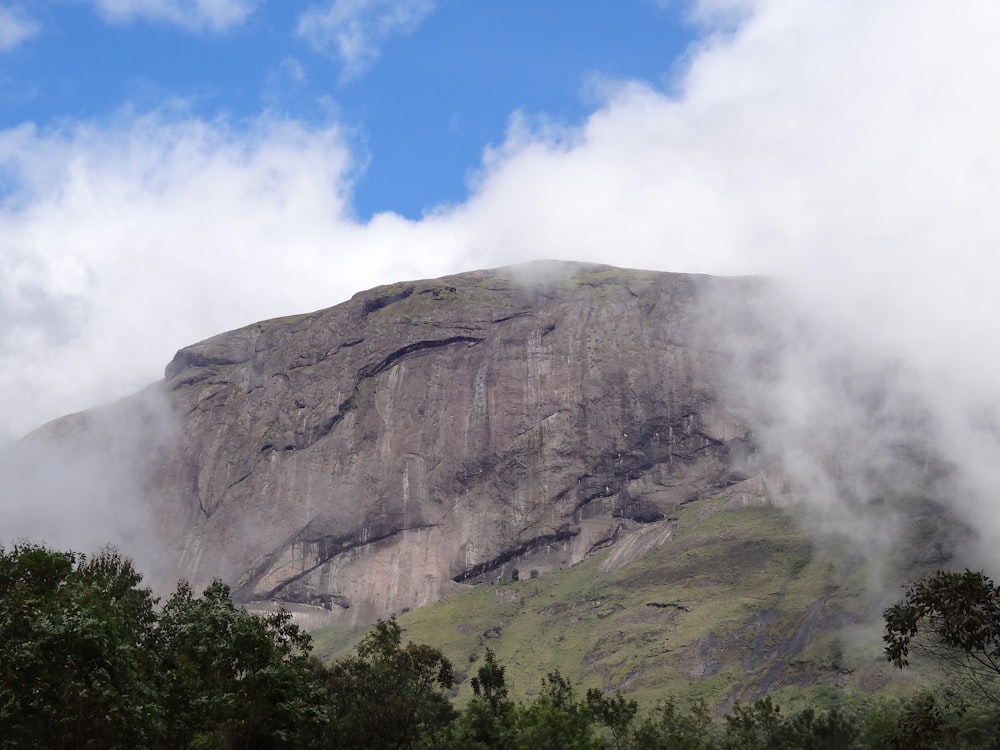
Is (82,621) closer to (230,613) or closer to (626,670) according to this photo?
(230,613)

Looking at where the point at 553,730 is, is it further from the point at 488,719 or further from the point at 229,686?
the point at 229,686

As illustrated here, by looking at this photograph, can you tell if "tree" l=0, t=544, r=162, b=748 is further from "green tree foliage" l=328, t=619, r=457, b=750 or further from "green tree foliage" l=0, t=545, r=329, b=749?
"green tree foliage" l=328, t=619, r=457, b=750

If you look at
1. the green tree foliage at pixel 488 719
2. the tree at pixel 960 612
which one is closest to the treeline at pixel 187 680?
the tree at pixel 960 612

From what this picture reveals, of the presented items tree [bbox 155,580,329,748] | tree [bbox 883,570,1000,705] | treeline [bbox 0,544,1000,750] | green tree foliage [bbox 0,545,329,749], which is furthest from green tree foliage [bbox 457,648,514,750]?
tree [bbox 883,570,1000,705]

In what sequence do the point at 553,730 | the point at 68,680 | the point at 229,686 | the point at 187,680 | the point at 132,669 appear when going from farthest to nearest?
the point at 553,730 → the point at 229,686 → the point at 187,680 → the point at 132,669 → the point at 68,680

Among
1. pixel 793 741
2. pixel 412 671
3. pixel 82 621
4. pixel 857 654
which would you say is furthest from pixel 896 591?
pixel 82 621

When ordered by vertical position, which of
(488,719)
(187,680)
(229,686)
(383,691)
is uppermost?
(187,680)

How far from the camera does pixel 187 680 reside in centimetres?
5344

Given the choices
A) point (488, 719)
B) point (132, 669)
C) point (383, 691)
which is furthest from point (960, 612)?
point (488, 719)

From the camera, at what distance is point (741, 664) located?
191 metres

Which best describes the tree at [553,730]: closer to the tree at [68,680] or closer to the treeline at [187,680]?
the treeline at [187,680]

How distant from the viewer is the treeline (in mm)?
44250

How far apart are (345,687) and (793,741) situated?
149ft

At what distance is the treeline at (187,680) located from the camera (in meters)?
44.2
